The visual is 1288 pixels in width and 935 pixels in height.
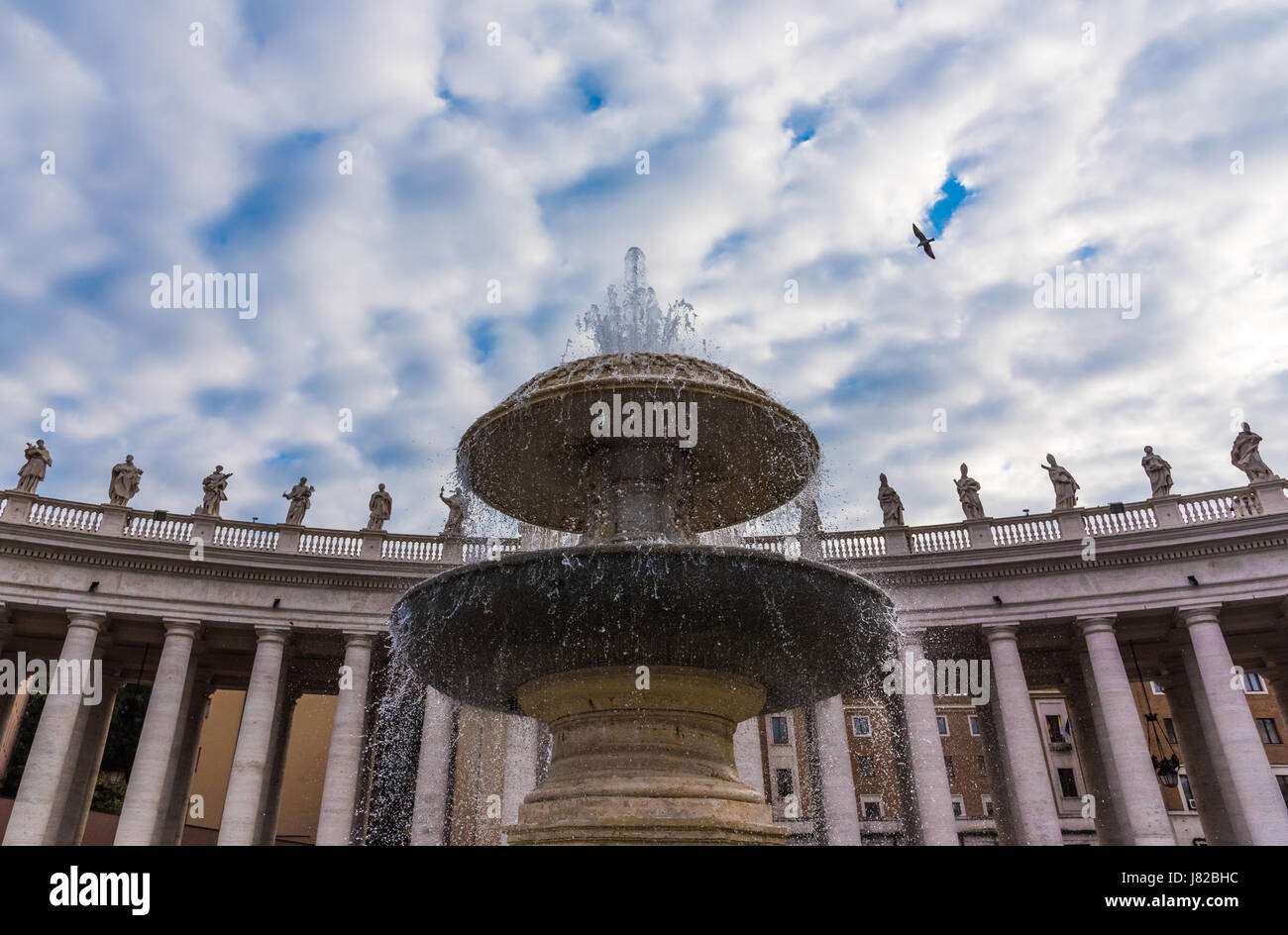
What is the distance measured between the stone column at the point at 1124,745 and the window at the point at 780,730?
29.7 m

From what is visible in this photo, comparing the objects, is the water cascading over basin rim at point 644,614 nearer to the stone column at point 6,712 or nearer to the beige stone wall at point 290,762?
the stone column at point 6,712

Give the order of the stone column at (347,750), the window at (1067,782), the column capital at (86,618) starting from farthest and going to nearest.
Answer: the window at (1067,782) < the column capital at (86,618) < the stone column at (347,750)

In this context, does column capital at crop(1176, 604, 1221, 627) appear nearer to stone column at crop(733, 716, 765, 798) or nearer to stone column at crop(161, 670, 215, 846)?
stone column at crop(733, 716, 765, 798)

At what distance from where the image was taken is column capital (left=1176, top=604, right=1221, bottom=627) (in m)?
23.5

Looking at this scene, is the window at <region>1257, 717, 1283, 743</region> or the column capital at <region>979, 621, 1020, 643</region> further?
the window at <region>1257, 717, 1283, 743</region>

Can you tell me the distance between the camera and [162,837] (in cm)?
2592

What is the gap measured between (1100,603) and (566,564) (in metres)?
22.8

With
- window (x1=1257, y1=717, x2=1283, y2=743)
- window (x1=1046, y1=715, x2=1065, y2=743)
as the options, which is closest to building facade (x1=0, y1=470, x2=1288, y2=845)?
window (x1=1257, y1=717, x2=1283, y2=743)

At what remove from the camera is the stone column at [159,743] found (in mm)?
22203

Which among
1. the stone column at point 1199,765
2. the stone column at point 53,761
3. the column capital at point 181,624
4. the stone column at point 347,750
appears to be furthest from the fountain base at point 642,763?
the stone column at point 1199,765

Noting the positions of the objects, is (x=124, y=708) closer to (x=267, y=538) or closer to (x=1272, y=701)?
(x=267, y=538)

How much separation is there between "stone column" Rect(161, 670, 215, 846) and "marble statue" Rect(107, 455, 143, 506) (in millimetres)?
6170

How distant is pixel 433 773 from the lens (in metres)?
23.9
